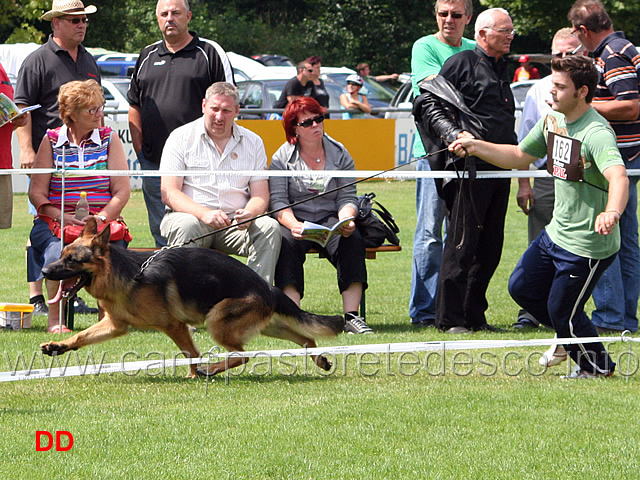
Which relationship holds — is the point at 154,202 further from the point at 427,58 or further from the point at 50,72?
the point at 427,58

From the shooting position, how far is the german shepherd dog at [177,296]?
5730 mm

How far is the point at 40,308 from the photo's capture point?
816cm

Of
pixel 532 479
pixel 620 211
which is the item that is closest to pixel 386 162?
pixel 620 211

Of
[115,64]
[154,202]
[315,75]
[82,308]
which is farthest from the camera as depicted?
[115,64]

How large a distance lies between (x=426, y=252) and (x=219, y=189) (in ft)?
5.63

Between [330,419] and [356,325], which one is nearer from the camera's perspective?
[330,419]

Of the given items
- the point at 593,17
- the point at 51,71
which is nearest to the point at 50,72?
the point at 51,71

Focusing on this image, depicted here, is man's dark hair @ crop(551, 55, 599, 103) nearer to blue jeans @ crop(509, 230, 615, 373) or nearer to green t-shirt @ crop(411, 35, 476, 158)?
blue jeans @ crop(509, 230, 615, 373)

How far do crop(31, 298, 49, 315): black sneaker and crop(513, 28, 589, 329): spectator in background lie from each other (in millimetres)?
3744

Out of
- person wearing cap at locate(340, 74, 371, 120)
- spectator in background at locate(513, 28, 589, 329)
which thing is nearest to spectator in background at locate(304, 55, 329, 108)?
person wearing cap at locate(340, 74, 371, 120)

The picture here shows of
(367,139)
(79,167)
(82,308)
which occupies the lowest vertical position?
(82,308)

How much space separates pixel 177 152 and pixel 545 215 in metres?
3.05

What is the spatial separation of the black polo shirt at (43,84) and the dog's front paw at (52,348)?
9.07 feet

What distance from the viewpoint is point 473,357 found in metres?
6.50
